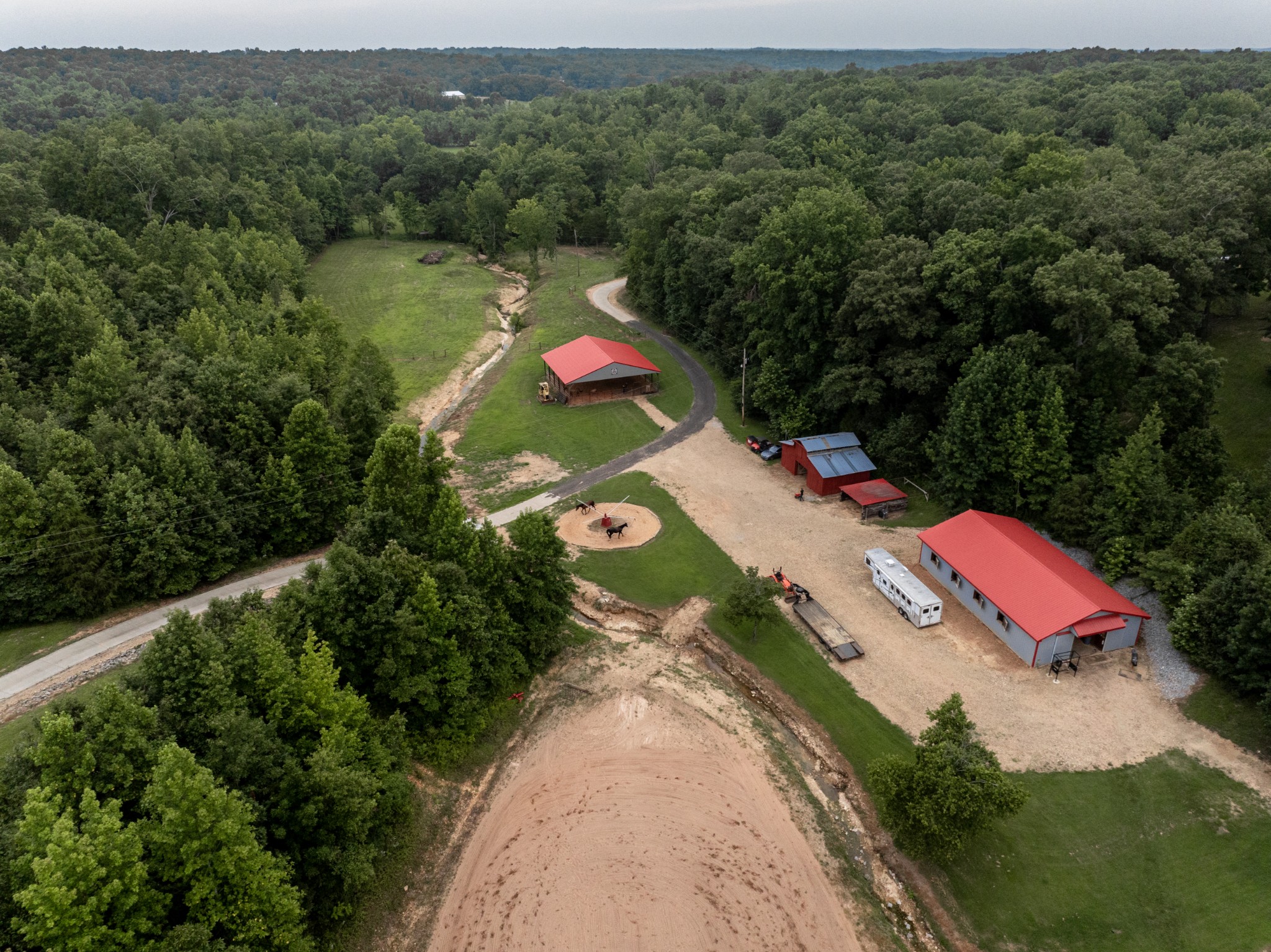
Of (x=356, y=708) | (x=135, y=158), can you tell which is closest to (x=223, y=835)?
(x=356, y=708)

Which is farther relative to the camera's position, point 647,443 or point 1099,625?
point 647,443

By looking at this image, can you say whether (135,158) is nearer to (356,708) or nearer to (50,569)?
(50,569)

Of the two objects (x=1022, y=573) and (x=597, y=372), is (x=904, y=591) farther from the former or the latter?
(x=597, y=372)

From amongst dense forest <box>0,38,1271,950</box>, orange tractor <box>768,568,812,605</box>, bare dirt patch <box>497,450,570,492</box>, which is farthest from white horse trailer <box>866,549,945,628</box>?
bare dirt patch <box>497,450,570,492</box>

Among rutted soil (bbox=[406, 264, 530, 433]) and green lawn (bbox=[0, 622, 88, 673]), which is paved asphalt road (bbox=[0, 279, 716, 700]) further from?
rutted soil (bbox=[406, 264, 530, 433])

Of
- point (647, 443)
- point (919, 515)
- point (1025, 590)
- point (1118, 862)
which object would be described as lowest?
point (647, 443)

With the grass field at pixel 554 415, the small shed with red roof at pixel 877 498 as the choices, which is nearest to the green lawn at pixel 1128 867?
the small shed with red roof at pixel 877 498

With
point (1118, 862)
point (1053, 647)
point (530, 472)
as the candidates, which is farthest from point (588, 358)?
point (1118, 862)
